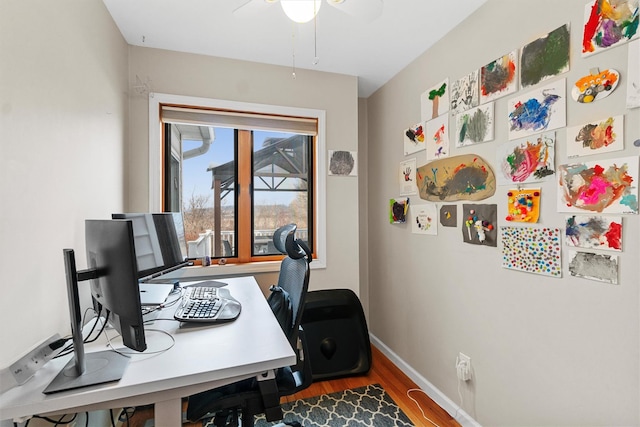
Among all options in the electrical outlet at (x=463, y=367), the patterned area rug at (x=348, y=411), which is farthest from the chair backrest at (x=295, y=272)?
the electrical outlet at (x=463, y=367)

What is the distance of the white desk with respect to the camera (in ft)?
2.72

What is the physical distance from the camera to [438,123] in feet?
6.54

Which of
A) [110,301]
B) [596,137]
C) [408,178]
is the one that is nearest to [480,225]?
[596,137]

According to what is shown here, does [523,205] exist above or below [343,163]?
below

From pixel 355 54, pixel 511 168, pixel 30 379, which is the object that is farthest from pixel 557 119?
pixel 30 379

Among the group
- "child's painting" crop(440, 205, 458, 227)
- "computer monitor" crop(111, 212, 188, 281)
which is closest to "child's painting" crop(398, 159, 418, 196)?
"child's painting" crop(440, 205, 458, 227)

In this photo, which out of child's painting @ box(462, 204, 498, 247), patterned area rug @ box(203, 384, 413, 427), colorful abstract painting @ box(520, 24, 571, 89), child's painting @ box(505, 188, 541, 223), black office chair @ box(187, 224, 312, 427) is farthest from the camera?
patterned area rug @ box(203, 384, 413, 427)

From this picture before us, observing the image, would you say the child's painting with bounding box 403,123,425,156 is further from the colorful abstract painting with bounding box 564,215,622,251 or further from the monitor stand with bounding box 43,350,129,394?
the monitor stand with bounding box 43,350,129,394

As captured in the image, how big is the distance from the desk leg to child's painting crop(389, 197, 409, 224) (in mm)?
1898

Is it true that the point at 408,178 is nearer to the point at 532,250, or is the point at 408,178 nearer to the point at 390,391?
the point at 532,250

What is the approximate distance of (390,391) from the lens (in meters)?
2.12

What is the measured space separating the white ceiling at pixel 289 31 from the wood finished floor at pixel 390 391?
238cm

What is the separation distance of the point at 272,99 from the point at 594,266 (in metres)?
2.20

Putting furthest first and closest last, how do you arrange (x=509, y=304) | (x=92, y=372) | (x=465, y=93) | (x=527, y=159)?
(x=465, y=93)
(x=509, y=304)
(x=527, y=159)
(x=92, y=372)
